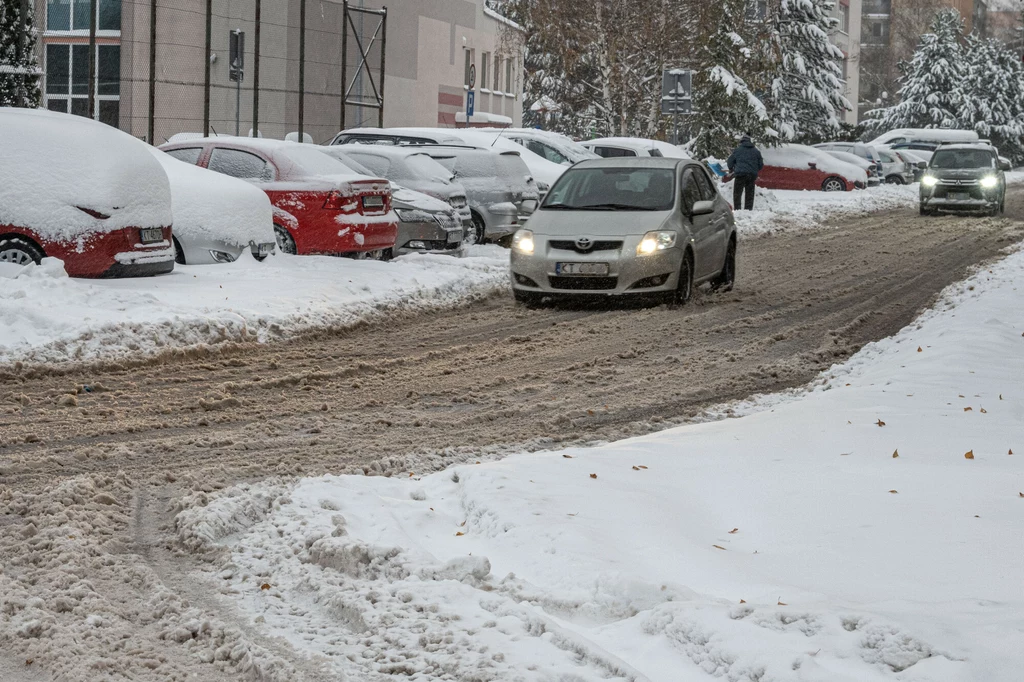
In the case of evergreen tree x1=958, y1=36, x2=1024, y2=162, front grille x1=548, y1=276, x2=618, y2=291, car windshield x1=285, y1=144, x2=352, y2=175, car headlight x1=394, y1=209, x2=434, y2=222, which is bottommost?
front grille x1=548, y1=276, x2=618, y2=291

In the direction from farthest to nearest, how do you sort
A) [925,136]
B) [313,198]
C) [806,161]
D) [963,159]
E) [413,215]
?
1. [925,136]
2. [806,161]
3. [963,159]
4. [413,215]
5. [313,198]

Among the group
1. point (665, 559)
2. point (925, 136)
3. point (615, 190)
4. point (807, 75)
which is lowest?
point (665, 559)

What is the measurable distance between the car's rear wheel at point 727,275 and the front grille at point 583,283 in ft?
7.70

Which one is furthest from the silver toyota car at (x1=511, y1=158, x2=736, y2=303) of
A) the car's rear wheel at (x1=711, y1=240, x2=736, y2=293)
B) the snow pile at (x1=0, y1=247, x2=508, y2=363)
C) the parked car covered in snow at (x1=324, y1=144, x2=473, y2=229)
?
the parked car covered in snow at (x1=324, y1=144, x2=473, y2=229)

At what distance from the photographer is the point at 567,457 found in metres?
6.82

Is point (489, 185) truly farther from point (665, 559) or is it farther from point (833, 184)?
point (833, 184)

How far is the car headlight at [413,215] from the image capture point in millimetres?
17547

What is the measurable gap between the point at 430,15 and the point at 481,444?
4609cm

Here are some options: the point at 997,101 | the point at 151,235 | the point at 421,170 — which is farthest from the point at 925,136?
the point at 151,235

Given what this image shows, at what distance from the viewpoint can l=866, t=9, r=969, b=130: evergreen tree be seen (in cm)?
8350

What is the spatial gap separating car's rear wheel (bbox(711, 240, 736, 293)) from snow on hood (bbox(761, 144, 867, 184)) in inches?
1150

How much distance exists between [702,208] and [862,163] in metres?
36.2

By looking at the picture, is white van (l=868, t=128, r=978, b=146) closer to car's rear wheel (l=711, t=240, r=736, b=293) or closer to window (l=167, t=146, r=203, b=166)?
car's rear wheel (l=711, t=240, r=736, b=293)

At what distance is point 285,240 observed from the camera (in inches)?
620
